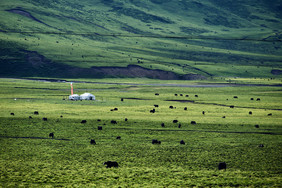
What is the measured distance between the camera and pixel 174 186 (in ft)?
80.6

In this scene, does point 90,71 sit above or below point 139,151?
above

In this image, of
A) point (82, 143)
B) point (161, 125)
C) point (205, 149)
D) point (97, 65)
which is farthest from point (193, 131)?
point (97, 65)

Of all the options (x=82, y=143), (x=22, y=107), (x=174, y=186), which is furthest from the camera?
(x=22, y=107)

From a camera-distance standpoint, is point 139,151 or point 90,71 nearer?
point 139,151

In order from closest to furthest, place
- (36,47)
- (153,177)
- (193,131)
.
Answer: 1. (153,177)
2. (193,131)
3. (36,47)

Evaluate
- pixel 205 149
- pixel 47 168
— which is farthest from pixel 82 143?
pixel 205 149

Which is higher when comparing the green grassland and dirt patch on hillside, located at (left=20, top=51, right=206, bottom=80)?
dirt patch on hillside, located at (left=20, top=51, right=206, bottom=80)

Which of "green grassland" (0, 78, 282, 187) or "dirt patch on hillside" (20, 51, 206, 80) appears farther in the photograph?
"dirt patch on hillside" (20, 51, 206, 80)

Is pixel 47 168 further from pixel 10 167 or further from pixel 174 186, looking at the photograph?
pixel 174 186

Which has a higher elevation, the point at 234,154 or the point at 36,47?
the point at 36,47

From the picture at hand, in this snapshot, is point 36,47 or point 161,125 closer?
point 161,125

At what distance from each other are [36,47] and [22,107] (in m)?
131

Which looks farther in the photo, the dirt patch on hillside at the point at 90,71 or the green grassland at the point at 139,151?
the dirt patch on hillside at the point at 90,71

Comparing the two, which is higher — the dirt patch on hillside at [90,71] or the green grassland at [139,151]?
the dirt patch on hillside at [90,71]
